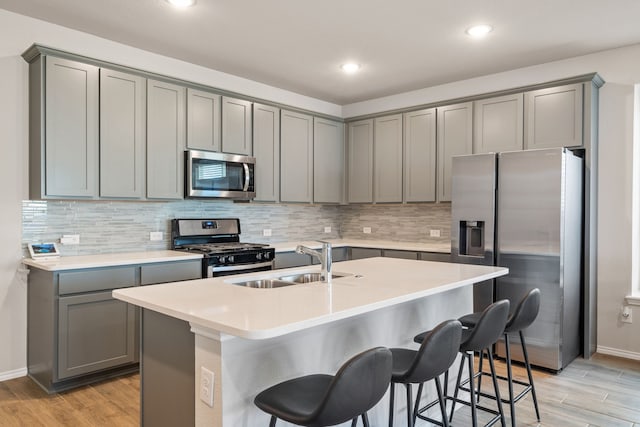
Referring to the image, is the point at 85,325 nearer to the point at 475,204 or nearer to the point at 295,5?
the point at 295,5

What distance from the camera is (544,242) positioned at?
3523 mm

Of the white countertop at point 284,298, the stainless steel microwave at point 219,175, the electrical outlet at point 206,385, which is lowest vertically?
the electrical outlet at point 206,385

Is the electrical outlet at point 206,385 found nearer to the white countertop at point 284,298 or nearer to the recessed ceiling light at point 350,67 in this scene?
the white countertop at point 284,298

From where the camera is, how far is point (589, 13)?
3.07 metres

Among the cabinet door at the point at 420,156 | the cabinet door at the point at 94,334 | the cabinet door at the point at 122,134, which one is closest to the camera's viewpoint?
the cabinet door at the point at 94,334

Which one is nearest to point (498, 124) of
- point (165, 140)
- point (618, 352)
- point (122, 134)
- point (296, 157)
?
point (296, 157)

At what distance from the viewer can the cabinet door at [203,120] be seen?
3.97 m

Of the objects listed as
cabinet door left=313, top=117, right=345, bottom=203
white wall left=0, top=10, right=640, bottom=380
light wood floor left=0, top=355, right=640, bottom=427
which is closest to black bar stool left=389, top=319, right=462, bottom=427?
light wood floor left=0, top=355, right=640, bottom=427

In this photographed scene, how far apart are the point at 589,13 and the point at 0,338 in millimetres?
4734

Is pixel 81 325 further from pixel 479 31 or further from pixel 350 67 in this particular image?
pixel 479 31

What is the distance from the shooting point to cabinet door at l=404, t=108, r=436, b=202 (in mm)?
4750

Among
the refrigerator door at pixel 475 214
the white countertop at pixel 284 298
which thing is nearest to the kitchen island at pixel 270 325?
the white countertop at pixel 284 298

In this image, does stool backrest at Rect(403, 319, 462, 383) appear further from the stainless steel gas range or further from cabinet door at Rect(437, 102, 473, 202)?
cabinet door at Rect(437, 102, 473, 202)

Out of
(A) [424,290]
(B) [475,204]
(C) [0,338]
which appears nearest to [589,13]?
(B) [475,204]
